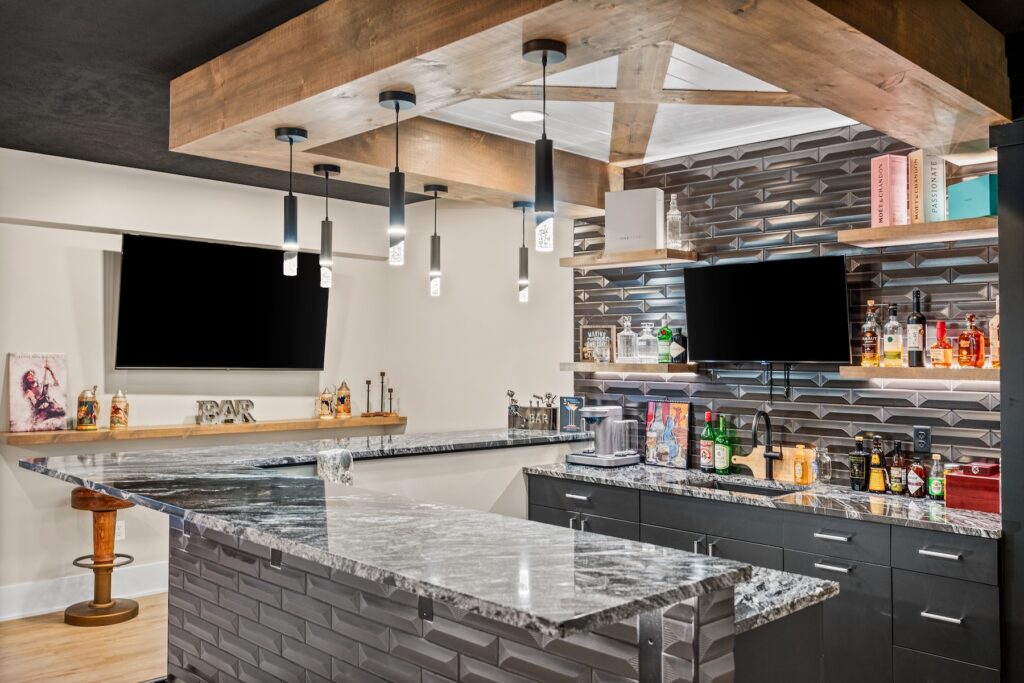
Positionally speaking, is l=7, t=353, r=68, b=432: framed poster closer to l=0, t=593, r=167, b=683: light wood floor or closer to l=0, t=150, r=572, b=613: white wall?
l=0, t=150, r=572, b=613: white wall

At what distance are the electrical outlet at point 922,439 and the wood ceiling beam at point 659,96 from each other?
4.71ft

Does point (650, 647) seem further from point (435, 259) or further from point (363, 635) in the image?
point (435, 259)

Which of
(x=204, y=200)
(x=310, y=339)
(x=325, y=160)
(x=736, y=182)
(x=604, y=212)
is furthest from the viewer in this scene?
(x=310, y=339)

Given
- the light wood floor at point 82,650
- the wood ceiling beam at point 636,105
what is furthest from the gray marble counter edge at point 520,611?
the light wood floor at point 82,650

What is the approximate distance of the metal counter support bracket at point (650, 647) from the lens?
151 centimetres

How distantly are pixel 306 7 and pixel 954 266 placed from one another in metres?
2.73

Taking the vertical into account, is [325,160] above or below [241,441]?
above

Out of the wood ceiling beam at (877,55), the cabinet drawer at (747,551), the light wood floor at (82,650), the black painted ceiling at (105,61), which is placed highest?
the black painted ceiling at (105,61)

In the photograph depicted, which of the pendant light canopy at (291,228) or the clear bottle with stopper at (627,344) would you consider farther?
the clear bottle with stopper at (627,344)

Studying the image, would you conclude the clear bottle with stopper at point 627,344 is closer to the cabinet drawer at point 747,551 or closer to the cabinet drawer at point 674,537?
the cabinet drawer at point 674,537

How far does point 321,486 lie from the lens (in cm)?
269

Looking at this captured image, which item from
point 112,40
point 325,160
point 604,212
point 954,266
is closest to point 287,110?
point 325,160

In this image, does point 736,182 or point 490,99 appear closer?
point 490,99

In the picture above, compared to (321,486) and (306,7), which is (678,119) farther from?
(321,486)
